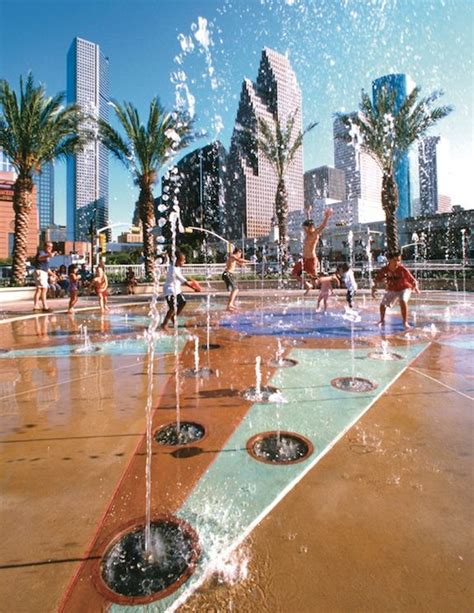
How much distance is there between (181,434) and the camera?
120 inches

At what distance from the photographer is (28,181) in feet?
62.5

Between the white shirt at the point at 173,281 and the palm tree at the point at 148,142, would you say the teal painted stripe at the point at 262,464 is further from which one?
the palm tree at the point at 148,142

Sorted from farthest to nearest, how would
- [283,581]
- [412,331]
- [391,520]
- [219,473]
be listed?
[412,331] → [219,473] → [391,520] → [283,581]

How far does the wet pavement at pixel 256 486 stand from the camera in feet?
5.21

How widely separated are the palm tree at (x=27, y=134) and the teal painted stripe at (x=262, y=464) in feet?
62.0

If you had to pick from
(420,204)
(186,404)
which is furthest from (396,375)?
(420,204)

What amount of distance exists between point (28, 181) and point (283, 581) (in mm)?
21746

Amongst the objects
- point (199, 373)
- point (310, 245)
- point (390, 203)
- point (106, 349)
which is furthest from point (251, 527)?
point (390, 203)

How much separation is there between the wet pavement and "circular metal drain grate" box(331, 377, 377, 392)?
0.10 metres

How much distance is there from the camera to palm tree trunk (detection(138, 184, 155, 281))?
21.9 m

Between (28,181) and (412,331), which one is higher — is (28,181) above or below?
above

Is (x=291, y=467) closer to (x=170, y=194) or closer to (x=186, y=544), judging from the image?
(x=186, y=544)

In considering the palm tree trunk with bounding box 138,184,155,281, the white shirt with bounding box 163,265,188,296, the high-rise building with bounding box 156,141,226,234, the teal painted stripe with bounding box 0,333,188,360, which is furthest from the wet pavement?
the high-rise building with bounding box 156,141,226,234

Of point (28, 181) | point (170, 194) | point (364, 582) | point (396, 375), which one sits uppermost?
point (170, 194)
